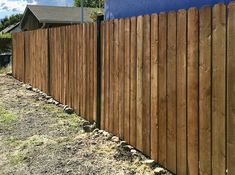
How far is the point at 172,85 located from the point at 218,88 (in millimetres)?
871

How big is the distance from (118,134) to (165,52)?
1.98m

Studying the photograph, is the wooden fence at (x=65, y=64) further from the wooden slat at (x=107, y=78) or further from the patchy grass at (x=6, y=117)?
the patchy grass at (x=6, y=117)

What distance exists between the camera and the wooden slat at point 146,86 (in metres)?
5.53

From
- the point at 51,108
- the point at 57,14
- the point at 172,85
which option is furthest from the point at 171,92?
the point at 57,14

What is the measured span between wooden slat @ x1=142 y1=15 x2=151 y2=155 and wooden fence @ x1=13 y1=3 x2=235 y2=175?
0.04 feet

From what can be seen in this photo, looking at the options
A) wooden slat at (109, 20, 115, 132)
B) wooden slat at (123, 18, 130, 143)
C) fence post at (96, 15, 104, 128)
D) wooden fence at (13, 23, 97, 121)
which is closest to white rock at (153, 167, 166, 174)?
wooden slat at (123, 18, 130, 143)

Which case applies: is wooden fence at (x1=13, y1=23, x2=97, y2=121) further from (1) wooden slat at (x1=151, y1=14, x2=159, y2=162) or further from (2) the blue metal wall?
(1) wooden slat at (x1=151, y1=14, x2=159, y2=162)

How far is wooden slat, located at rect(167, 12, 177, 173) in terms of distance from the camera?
4918 mm

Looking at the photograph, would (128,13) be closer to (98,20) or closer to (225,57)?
(98,20)

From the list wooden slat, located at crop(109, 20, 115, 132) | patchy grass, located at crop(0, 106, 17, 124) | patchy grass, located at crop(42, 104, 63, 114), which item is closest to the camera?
wooden slat, located at crop(109, 20, 115, 132)

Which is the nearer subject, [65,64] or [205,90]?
[205,90]

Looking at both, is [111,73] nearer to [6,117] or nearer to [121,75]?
[121,75]

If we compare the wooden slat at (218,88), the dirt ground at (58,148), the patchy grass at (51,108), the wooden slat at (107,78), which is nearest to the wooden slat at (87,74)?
the dirt ground at (58,148)

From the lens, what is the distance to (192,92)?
459cm
